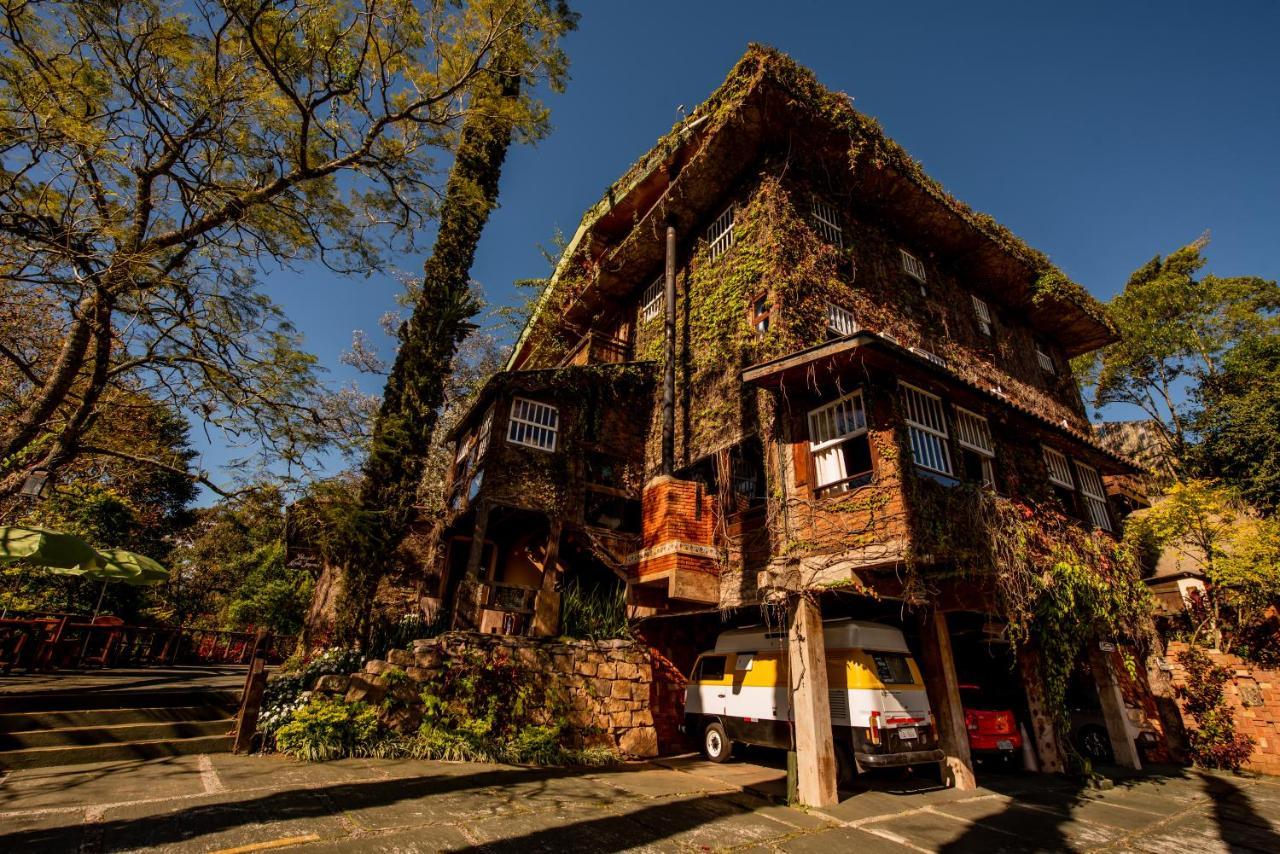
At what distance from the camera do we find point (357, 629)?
9.12 meters

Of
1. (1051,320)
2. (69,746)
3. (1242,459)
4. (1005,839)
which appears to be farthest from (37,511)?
(1242,459)

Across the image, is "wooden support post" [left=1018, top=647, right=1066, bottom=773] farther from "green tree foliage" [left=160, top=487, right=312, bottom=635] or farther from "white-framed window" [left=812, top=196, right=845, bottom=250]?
"green tree foliage" [left=160, top=487, right=312, bottom=635]

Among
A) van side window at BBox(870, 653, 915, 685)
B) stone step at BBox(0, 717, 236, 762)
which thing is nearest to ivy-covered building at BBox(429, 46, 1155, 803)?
van side window at BBox(870, 653, 915, 685)

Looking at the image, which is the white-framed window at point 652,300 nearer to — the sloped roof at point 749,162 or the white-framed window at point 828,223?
the sloped roof at point 749,162

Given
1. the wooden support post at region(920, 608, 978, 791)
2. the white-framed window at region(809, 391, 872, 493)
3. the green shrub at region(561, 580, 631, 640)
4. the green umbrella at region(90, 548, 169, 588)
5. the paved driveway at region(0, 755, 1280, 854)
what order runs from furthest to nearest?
1. the green shrub at region(561, 580, 631, 640)
2. the white-framed window at region(809, 391, 872, 493)
3. the wooden support post at region(920, 608, 978, 791)
4. the green umbrella at region(90, 548, 169, 588)
5. the paved driveway at region(0, 755, 1280, 854)

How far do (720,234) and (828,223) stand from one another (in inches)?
111

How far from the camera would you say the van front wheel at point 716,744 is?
9.77 m

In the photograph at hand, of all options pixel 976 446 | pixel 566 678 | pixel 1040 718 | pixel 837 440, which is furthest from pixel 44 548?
pixel 1040 718

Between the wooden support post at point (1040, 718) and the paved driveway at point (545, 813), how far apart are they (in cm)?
156

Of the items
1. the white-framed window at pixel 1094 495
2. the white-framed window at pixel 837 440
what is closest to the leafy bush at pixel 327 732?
the white-framed window at pixel 837 440

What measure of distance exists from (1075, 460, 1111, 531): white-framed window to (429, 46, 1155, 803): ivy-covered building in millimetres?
111

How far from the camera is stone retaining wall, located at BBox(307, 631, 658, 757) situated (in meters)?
8.32

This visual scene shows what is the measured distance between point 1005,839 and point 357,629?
33.2ft

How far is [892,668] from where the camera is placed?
27.5 ft
